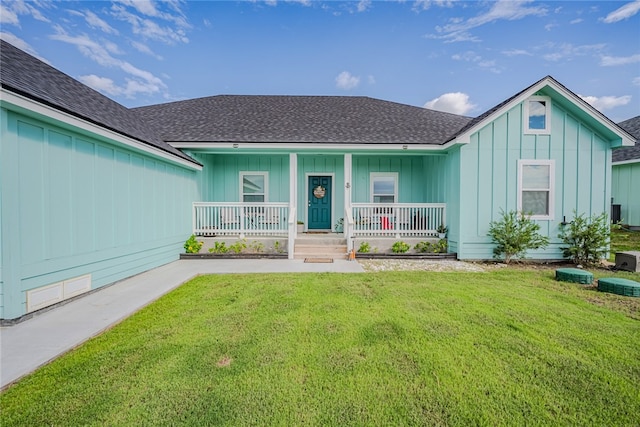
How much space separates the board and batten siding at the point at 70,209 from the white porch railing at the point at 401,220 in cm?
535

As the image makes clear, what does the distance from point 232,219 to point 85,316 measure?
193 inches

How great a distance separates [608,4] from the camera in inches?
373

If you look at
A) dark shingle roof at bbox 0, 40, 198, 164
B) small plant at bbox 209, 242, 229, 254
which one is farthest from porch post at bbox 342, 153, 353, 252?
dark shingle roof at bbox 0, 40, 198, 164

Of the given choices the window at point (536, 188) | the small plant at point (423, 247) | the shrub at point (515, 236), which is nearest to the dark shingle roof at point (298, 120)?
the window at point (536, 188)

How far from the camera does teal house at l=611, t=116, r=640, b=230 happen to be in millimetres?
12000

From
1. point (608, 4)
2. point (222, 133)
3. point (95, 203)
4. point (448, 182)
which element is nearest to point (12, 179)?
point (95, 203)

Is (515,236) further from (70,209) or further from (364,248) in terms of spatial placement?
(70,209)

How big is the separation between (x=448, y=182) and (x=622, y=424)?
698 centimetres

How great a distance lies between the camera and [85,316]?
359 cm

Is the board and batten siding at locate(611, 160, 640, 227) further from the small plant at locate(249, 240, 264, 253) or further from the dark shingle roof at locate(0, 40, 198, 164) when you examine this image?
the dark shingle roof at locate(0, 40, 198, 164)

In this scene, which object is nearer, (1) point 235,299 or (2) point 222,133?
(1) point 235,299

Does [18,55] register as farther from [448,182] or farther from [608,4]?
[608,4]

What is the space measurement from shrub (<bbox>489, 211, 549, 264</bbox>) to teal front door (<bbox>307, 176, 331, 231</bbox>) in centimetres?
534

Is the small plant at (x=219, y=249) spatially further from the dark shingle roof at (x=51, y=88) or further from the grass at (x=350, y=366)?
the grass at (x=350, y=366)
